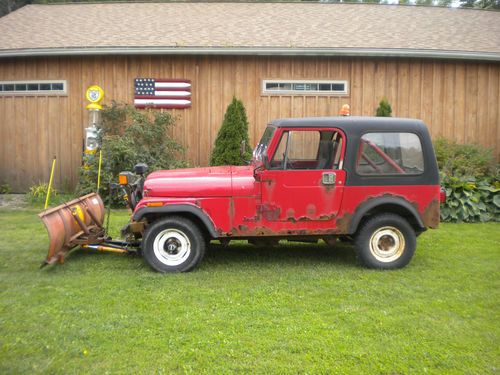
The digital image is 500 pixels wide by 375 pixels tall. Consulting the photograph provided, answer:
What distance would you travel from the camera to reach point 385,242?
21.1 ft

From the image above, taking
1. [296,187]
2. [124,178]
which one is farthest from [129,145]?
[296,187]

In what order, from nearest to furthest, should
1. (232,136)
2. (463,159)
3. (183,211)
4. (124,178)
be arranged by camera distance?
(183,211), (124,178), (463,159), (232,136)

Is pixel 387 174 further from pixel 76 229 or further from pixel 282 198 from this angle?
pixel 76 229

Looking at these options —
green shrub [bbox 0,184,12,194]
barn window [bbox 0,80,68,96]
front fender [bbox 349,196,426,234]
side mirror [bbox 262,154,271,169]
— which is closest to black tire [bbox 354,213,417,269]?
front fender [bbox 349,196,426,234]

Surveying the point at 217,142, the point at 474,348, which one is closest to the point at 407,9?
the point at 217,142

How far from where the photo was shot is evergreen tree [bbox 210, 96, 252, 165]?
37.1ft

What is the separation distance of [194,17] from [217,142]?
5.23 metres

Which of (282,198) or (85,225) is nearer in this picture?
(282,198)

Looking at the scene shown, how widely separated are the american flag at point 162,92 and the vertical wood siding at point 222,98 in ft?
0.52

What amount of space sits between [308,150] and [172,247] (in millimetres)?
2112

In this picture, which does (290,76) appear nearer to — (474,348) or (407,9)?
(407,9)

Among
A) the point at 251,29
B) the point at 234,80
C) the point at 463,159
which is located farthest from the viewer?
the point at 251,29

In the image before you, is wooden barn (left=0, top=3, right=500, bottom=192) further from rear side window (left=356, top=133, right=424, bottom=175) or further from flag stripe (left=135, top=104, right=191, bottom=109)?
rear side window (left=356, top=133, right=424, bottom=175)

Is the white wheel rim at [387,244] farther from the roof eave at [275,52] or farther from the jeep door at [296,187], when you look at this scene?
the roof eave at [275,52]
